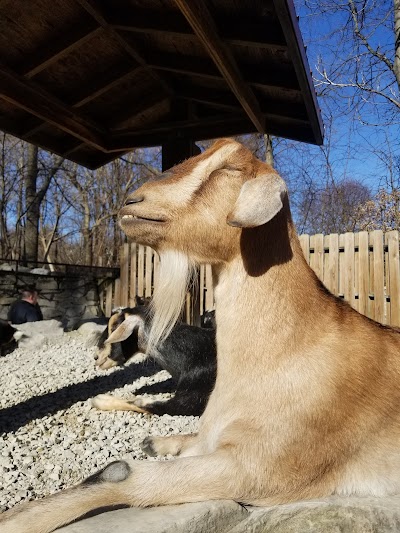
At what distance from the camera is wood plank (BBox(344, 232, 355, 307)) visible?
830 cm

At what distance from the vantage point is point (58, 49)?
15.4ft

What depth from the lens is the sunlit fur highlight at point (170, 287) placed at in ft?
6.82

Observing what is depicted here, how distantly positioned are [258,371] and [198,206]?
74 centimetres

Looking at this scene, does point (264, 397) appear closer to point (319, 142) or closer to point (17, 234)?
point (319, 142)

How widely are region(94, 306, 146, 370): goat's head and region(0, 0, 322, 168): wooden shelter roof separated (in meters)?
2.27

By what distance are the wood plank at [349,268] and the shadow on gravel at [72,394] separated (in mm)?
3719

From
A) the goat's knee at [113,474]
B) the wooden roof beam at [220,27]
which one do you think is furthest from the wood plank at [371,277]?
the goat's knee at [113,474]

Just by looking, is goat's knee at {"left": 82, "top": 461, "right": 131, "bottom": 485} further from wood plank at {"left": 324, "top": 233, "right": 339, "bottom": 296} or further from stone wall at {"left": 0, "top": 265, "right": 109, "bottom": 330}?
stone wall at {"left": 0, "top": 265, "right": 109, "bottom": 330}

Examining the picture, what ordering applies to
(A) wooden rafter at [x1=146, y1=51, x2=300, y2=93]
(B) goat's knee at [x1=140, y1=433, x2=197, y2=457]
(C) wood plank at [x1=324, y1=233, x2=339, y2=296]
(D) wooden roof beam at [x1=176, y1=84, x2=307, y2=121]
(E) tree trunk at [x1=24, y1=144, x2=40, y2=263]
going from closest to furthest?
(B) goat's knee at [x1=140, y1=433, x2=197, y2=457] < (A) wooden rafter at [x1=146, y1=51, x2=300, y2=93] < (D) wooden roof beam at [x1=176, y1=84, x2=307, y2=121] < (C) wood plank at [x1=324, y1=233, x2=339, y2=296] < (E) tree trunk at [x1=24, y1=144, x2=40, y2=263]

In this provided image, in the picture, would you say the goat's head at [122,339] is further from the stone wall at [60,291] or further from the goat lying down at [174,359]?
the stone wall at [60,291]

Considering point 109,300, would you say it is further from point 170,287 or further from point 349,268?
point 170,287

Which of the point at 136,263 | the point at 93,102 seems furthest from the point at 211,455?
the point at 136,263

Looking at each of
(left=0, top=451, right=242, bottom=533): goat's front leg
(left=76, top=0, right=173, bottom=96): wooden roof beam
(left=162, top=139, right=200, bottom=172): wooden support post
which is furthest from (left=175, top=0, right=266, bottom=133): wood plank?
(left=0, top=451, right=242, bottom=533): goat's front leg

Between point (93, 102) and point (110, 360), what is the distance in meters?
3.35
